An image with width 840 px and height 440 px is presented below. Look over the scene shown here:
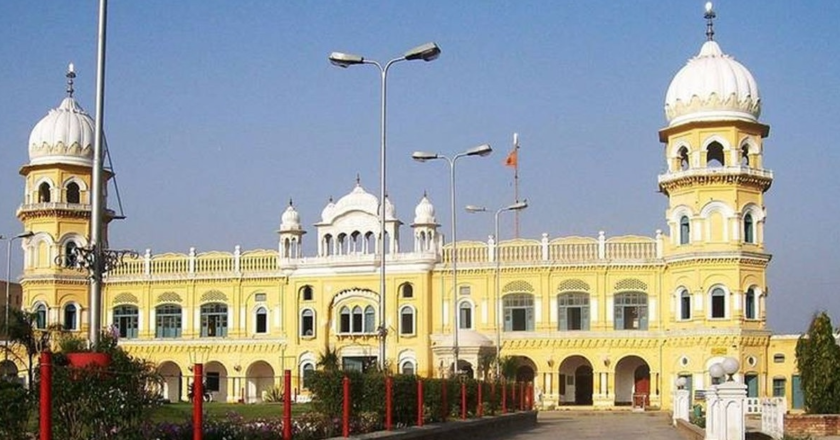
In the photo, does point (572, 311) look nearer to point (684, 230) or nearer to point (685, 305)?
point (685, 305)

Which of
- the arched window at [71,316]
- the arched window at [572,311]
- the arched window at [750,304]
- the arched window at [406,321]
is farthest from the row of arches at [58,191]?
the arched window at [750,304]

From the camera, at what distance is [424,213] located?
61.1m

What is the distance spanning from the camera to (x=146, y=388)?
1188cm

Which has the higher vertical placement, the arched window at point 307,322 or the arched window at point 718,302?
the arched window at point 718,302

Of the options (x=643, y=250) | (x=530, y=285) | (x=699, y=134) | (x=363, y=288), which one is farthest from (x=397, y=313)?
(x=699, y=134)

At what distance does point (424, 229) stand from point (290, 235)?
726 cm

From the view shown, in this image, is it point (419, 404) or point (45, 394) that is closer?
point (45, 394)

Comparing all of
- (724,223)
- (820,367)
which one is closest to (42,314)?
(724,223)

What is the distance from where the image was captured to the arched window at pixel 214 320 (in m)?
64.1

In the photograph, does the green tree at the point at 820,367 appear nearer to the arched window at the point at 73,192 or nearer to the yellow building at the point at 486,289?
the yellow building at the point at 486,289

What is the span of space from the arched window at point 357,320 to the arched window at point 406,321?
84.8 inches

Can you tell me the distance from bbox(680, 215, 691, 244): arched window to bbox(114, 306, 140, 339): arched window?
2955 cm

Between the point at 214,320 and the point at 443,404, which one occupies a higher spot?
the point at 214,320

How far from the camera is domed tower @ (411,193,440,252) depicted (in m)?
60.8
